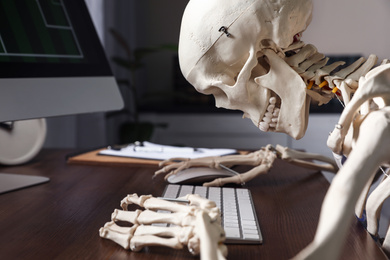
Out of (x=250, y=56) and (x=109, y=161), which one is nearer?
(x=250, y=56)

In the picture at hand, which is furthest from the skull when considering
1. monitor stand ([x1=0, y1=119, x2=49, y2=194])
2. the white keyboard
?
monitor stand ([x1=0, y1=119, x2=49, y2=194])

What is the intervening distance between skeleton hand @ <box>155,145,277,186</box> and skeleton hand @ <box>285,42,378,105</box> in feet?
0.87

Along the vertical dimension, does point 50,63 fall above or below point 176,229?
above

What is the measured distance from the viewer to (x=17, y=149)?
131cm

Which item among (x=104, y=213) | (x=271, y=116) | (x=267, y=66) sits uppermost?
(x=267, y=66)

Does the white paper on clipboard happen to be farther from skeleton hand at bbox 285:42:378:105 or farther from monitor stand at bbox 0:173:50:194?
skeleton hand at bbox 285:42:378:105

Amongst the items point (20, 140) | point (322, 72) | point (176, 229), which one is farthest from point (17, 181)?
point (322, 72)

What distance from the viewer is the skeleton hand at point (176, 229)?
1.87 feet

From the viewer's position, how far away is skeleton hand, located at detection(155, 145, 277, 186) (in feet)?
3.53

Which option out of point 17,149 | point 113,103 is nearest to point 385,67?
point 113,103

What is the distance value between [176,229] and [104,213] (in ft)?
0.82

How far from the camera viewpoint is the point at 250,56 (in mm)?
864

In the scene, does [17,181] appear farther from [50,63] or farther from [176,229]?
[176,229]

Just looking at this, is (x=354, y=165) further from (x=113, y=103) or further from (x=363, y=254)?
(x=113, y=103)
